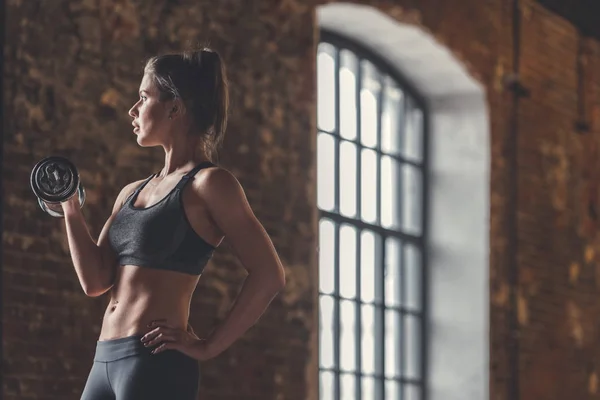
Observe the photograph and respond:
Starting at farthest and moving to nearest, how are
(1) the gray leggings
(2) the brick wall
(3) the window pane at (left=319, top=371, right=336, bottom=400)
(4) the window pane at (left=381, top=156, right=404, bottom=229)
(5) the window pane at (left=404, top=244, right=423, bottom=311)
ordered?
(5) the window pane at (left=404, top=244, right=423, bottom=311), (4) the window pane at (left=381, top=156, right=404, bottom=229), (3) the window pane at (left=319, top=371, right=336, bottom=400), (2) the brick wall, (1) the gray leggings

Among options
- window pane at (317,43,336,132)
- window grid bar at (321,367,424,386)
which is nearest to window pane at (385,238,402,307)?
window grid bar at (321,367,424,386)

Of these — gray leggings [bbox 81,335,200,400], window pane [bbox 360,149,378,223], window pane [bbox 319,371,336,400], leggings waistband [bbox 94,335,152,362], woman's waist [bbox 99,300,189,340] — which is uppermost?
window pane [bbox 360,149,378,223]

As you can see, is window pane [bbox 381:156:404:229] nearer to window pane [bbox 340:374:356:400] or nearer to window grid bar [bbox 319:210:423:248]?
window grid bar [bbox 319:210:423:248]

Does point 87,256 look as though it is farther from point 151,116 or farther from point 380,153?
point 380,153

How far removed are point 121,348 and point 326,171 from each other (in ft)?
16.1

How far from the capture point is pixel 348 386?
7.57 meters

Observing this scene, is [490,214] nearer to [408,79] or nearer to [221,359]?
[408,79]

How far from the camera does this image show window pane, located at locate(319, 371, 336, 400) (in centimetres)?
734

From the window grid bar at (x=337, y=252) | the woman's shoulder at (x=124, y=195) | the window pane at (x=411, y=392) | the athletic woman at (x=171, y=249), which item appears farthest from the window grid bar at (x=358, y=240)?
the athletic woman at (x=171, y=249)

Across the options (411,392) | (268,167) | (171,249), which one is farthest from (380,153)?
(171,249)

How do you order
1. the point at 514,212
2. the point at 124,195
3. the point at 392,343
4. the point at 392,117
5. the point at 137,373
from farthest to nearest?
the point at 514,212, the point at 392,117, the point at 392,343, the point at 124,195, the point at 137,373

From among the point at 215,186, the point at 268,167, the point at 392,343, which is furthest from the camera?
the point at 392,343

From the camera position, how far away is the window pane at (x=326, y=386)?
7.34 m

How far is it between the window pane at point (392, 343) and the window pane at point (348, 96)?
1176 mm
